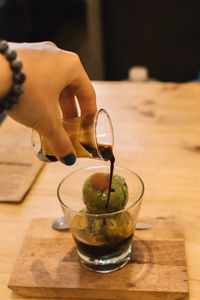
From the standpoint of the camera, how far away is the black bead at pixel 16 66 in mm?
601

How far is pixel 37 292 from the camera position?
0.76 meters

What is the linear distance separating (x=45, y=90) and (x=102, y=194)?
0.25 meters

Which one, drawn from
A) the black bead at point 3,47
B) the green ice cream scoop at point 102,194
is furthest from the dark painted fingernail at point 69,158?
the black bead at point 3,47

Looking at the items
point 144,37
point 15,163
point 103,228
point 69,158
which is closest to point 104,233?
point 103,228

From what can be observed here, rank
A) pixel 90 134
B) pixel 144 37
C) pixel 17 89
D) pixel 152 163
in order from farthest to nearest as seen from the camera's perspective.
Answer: pixel 144 37 < pixel 152 163 < pixel 90 134 < pixel 17 89

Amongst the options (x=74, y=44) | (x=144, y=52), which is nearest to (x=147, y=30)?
(x=144, y=52)

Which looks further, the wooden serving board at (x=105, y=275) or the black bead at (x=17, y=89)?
the wooden serving board at (x=105, y=275)

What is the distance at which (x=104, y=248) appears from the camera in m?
0.78

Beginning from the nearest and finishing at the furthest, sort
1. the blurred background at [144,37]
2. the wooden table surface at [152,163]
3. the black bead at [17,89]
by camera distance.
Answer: the black bead at [17,89]
the wooden table surface at [152,163]
the blurred background at [144,37]

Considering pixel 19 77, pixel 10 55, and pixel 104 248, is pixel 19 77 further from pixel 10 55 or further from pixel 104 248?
pixel 104 248

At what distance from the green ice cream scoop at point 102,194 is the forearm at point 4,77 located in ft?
0.91

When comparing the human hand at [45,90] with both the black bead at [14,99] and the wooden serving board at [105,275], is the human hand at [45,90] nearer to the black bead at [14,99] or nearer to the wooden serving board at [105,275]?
the black bead at [14,99]

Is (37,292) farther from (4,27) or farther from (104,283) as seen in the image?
(4,27)

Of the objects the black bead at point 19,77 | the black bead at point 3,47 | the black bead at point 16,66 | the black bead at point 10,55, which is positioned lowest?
the black bead at point 19,77
